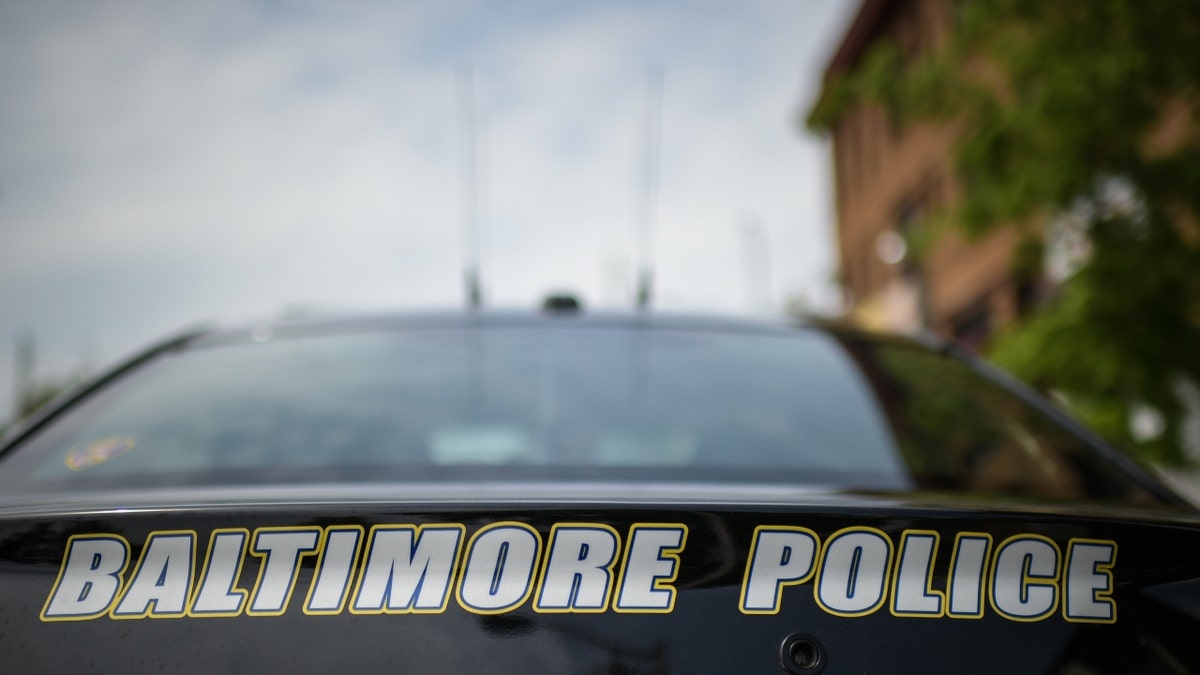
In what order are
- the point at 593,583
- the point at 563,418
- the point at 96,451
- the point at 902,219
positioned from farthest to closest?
1. the point at 902,219
2. the point at 563,418
3. the point at 96,451
4. the point at 593,583

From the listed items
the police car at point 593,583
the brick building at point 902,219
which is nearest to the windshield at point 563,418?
the police car at point 593,583

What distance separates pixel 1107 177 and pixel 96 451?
6.13 m

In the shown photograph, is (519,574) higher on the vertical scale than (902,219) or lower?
higher

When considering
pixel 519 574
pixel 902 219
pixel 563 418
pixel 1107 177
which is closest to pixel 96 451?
pixel 563 418

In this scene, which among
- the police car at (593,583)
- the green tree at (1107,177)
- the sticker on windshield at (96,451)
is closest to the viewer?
the police car at (593,583)

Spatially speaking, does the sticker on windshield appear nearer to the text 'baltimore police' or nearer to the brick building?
the text 'baltimore police'

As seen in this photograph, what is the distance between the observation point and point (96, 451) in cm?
206

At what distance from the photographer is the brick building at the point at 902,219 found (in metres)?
22.1

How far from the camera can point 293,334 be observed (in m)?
2.67

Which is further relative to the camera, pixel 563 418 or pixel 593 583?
pixel 563 418

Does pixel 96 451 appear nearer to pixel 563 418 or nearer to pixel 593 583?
pixel 563 418

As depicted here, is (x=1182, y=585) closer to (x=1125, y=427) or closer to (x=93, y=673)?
(x=93, y=673)

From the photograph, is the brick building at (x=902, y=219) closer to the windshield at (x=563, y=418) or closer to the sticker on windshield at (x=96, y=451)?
the windshield at (x=563, y=418)

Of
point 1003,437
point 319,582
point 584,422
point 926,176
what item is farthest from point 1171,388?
point 926,176
